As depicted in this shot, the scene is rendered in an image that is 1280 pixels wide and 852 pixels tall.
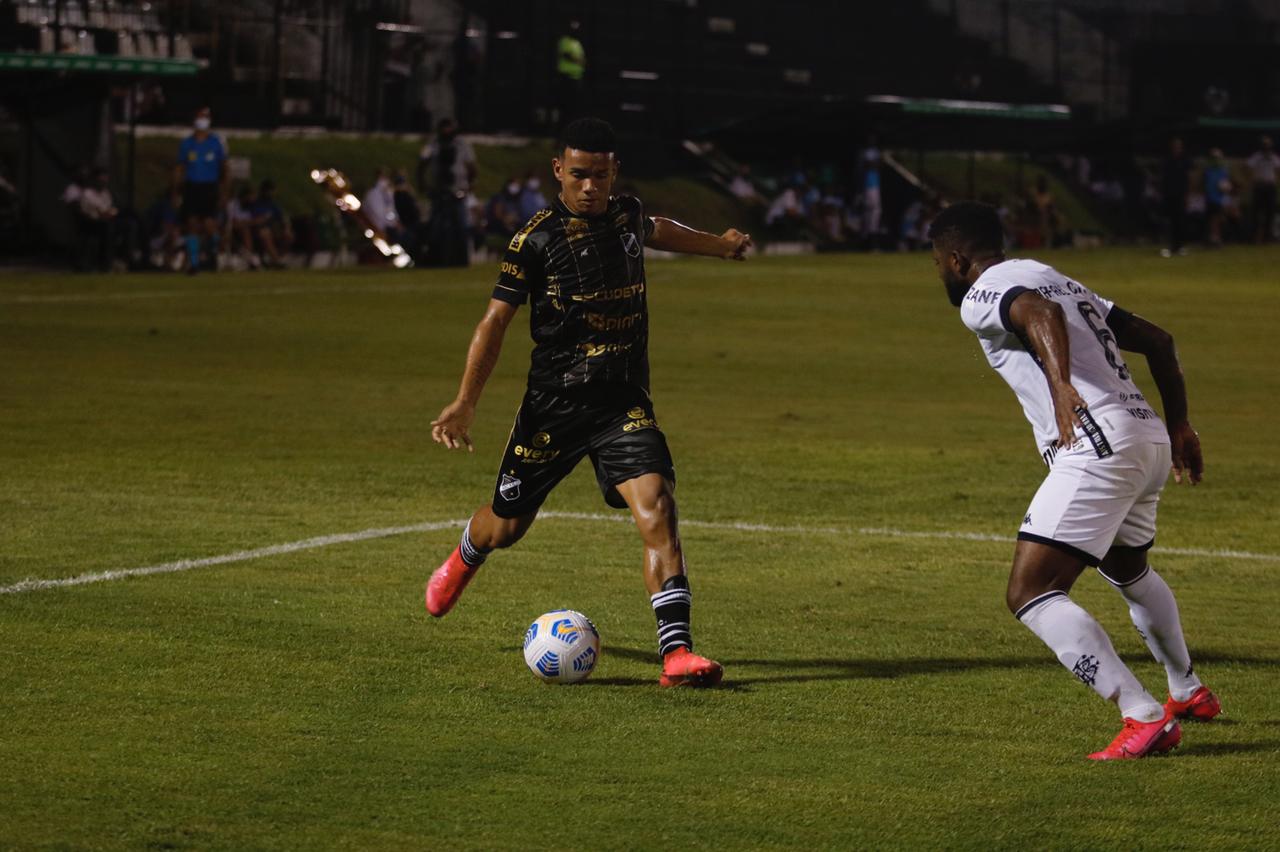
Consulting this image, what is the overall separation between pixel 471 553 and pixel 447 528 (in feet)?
9.33

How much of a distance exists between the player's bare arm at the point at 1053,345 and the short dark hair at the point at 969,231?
397mm

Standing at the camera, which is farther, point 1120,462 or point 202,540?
point 202,540

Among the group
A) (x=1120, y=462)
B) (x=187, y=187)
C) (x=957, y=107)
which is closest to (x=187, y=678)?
(x=1120, y=462)

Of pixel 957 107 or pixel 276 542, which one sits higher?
pixel 957 107

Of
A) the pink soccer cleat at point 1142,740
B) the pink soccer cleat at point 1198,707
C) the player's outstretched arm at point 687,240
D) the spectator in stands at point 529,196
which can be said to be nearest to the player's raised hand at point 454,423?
the player's outstretched arm at point 687,240

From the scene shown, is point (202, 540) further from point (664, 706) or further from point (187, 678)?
point (664, 706)

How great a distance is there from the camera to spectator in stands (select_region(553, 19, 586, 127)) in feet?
137

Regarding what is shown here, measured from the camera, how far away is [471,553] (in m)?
8.02

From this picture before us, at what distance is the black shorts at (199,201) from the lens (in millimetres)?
30188

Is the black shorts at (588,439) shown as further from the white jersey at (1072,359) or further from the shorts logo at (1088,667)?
the shorts logo at (1088,667)

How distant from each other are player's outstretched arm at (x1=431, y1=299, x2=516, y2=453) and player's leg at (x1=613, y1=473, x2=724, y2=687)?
0.66 metres

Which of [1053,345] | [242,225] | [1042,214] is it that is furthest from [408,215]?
[1053,345]

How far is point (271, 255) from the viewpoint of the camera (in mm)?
32344

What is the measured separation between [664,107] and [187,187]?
1837 centimetres
